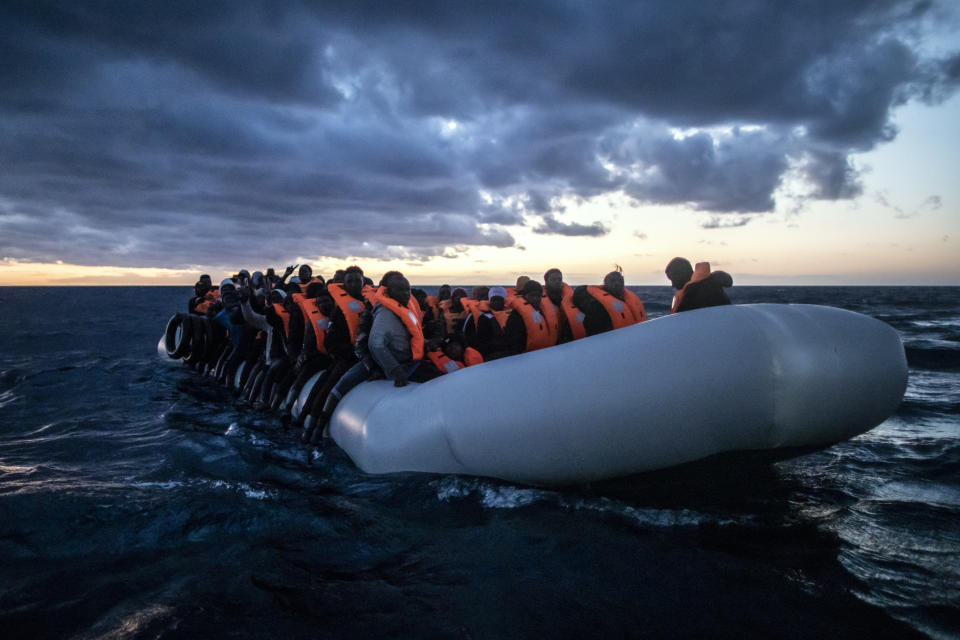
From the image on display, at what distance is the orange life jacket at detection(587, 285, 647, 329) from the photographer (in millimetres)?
5191

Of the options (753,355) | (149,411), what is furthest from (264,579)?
(149,411)

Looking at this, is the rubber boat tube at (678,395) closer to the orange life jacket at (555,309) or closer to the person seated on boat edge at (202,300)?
the orange life jacket at (555,309)

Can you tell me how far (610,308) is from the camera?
5.20 m

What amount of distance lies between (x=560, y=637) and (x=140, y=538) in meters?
2.86

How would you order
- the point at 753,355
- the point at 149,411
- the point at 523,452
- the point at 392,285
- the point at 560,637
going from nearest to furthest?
the point at 560,637
the point at 753,355
the point at 523,452
the point at 392,285
the point at 149,411

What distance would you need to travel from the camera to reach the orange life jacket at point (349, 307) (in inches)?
227

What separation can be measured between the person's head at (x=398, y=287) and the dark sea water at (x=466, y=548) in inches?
64.5

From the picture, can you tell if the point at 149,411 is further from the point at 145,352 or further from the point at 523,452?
the point at 145,352

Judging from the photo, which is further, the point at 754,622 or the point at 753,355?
the point at 753,355

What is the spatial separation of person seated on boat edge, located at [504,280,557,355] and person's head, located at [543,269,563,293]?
6.6 inches

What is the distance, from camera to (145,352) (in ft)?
51.2

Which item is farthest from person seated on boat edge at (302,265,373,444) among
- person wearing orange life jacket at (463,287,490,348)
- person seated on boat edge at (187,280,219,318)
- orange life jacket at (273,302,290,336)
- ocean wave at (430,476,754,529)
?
person seated on boat edge at (187,280,219,318)

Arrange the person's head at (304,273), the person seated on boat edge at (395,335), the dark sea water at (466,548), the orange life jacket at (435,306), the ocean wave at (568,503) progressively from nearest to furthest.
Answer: the dark sea water at (466,548)
the ocean wave at (568,503)
the person seated on boat edge at (395,335)
the orange life jacket at (435,306)
the person's head at (304,273)

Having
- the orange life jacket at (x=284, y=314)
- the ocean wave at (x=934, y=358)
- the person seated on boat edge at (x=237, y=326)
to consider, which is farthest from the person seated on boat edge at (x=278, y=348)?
the ocean wave at (x=934, y=358)
